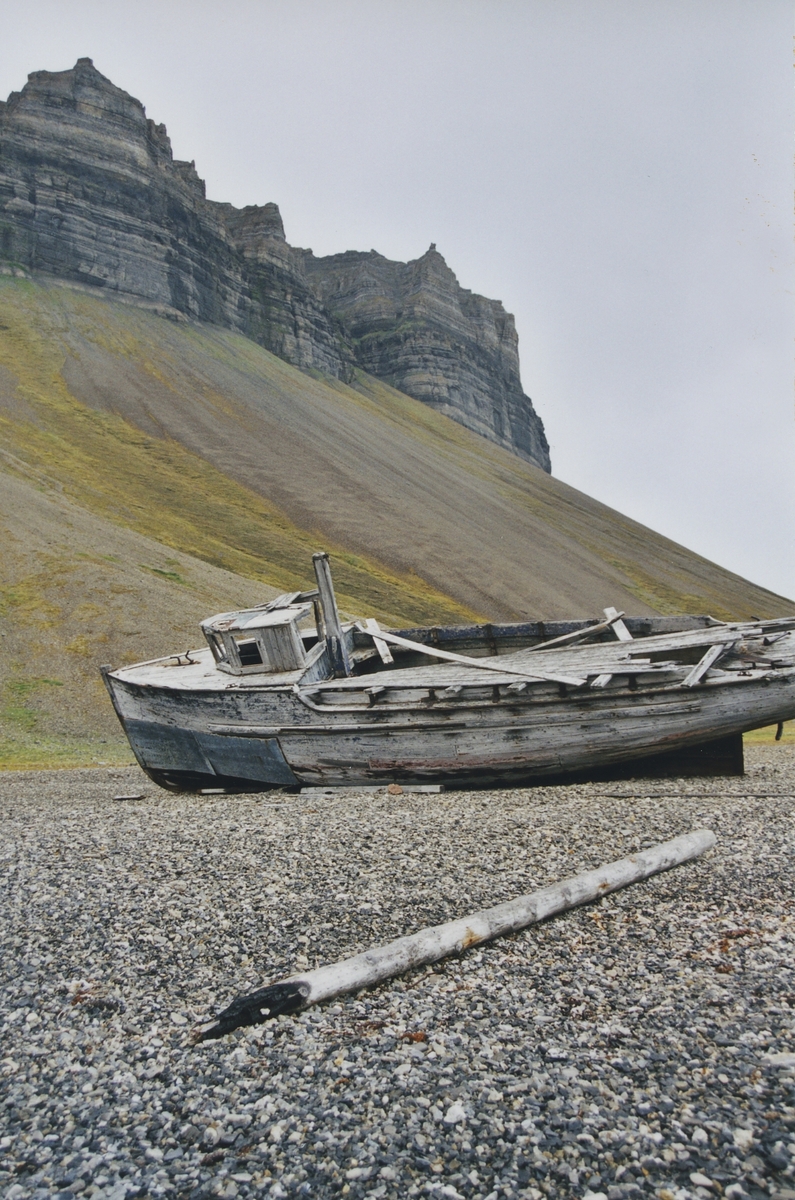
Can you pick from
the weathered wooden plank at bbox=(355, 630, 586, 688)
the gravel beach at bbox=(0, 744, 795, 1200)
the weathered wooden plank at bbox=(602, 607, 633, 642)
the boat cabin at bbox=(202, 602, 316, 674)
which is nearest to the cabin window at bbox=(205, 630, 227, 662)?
the boat cabin at bbox=(202, 602, 316, 674)

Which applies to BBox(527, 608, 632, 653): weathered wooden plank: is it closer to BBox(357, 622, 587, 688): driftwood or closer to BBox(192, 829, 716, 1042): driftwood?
BBox(357, 622, 587, 688): driftwood

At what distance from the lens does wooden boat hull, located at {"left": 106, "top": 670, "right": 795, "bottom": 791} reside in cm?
1139

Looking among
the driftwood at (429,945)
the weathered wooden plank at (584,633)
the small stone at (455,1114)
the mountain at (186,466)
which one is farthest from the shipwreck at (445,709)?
the small stone at (455,1114)

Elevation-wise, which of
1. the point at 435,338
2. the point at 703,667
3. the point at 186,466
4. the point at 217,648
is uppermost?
the point at 435,338

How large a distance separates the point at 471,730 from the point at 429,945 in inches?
260

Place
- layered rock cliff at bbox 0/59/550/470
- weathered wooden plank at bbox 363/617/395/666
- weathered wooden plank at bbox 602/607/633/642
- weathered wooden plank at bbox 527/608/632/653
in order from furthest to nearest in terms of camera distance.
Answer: layered rock cliff at bbox 0/59/550/470
weathered wooden plank at bbox 527/608/632/653
weathered wooden plank at bbox 363/617/395/666
weathered wooden plank at bbox 602/607/633/642

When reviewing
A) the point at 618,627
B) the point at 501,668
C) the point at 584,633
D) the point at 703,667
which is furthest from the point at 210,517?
the point at 703,667

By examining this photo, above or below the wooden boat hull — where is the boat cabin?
above

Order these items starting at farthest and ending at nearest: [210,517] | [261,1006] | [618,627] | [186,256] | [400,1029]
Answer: [186,256]
[210,517]
[618,627]
[261,1006]
[400,1029]

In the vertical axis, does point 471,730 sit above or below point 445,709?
below

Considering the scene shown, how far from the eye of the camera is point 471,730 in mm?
11750

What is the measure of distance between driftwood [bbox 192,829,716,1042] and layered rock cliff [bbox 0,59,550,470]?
108518 mm

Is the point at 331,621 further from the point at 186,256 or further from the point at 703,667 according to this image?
the point at 186,256

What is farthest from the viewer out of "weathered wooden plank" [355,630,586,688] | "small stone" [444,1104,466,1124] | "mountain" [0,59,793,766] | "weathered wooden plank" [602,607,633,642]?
"mountain" [0,59,793,766]
